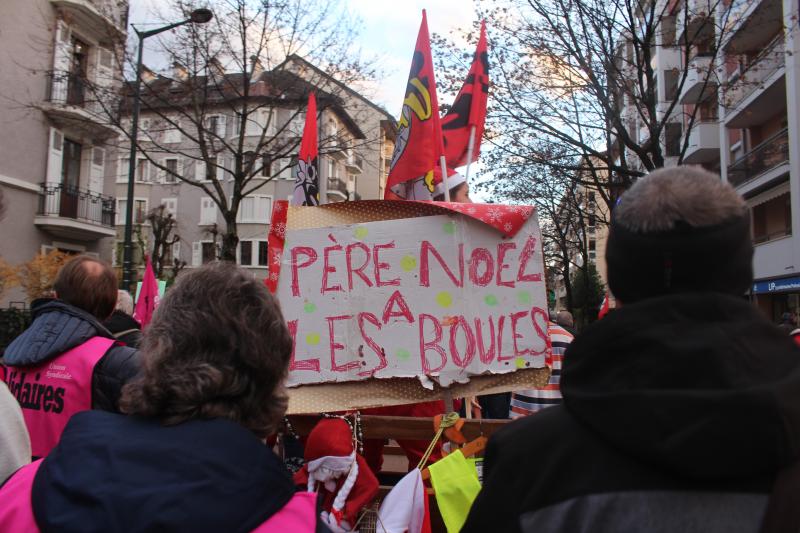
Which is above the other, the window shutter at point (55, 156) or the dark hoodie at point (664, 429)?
the window shutter at point (55, 156)

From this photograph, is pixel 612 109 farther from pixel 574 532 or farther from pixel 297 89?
pixel 574 532

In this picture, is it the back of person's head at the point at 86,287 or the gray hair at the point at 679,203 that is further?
the back of person's head at the point at 86,287

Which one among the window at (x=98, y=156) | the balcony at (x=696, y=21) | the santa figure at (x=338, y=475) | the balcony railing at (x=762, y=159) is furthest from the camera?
the window at (x=98, y=156)

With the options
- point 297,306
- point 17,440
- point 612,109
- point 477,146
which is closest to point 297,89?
point 612,109

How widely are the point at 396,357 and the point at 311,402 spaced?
46cm

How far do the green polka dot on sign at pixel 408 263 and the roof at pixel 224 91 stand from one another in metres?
11.0

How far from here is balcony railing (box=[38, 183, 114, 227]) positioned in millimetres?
19734

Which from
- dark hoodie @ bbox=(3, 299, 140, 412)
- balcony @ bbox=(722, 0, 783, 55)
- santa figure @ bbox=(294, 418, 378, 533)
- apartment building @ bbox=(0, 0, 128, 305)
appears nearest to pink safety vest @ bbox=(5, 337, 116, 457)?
dark hoodie @ bbox=(3, 299, 140, 412)

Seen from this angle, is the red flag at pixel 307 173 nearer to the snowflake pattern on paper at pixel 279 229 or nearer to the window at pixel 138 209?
the snowflake pattern on paper at pixel 279 229

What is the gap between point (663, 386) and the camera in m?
1.07

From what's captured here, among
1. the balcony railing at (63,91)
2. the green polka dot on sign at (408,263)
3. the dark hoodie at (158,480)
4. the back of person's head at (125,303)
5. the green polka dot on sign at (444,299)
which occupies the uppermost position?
the balcony railing at (63,91)

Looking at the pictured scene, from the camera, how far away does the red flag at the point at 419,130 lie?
140 inches

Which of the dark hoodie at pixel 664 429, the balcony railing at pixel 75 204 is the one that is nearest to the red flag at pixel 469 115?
the dark hoodie at pixel 664 429

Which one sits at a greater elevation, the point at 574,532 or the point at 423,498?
the point at 574,532
